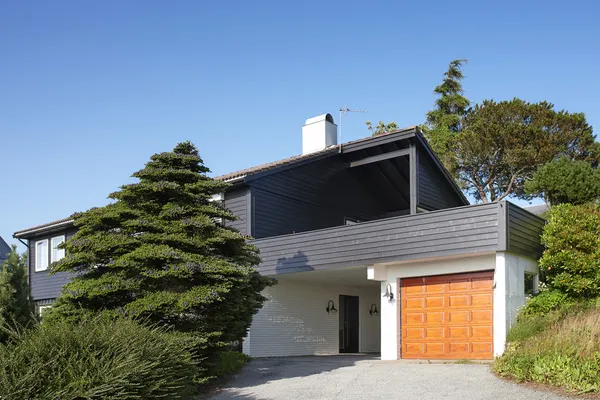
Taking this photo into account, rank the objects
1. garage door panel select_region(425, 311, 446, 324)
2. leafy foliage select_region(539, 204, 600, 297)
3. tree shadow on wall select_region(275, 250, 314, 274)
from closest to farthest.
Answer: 1. leafy foliage select_region(539, 204, 600, 297)
2. garage door panel select_region(425, 311, 446, 324)
3. tree shadow on wall select_region(275, 250, 314, 274)

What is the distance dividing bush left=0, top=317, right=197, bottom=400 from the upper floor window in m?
17.4

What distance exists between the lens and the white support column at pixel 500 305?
14219mm

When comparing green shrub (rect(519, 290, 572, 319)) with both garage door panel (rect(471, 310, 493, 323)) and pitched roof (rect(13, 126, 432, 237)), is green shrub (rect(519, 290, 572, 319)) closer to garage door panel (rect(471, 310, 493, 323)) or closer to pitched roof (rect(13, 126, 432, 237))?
garage door panel (rect(471, 310, 493, 323))

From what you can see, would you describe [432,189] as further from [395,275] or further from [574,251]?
[574,251]

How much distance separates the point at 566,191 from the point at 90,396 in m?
12.3

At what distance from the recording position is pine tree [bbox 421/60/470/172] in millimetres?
36375

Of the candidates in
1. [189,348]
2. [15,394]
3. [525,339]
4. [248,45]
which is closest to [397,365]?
[525,339]

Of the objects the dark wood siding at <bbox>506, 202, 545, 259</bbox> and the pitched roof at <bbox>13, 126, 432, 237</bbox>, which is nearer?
the dark wood siding at <bbox>506, 202, 545, 259</bbox>

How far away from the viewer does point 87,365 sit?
8117mm

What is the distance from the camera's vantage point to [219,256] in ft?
40.5

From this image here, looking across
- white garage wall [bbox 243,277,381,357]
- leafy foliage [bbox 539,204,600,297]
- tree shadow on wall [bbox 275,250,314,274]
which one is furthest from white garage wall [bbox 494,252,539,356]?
white garage wall [bbox 243,277,381,357]

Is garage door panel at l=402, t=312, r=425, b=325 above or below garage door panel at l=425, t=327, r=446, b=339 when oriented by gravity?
above

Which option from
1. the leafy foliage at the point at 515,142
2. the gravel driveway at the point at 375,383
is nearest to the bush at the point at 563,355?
the gravel driveway at the point at 375,383

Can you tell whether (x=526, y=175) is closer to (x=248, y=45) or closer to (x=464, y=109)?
(x=464, y=109)
